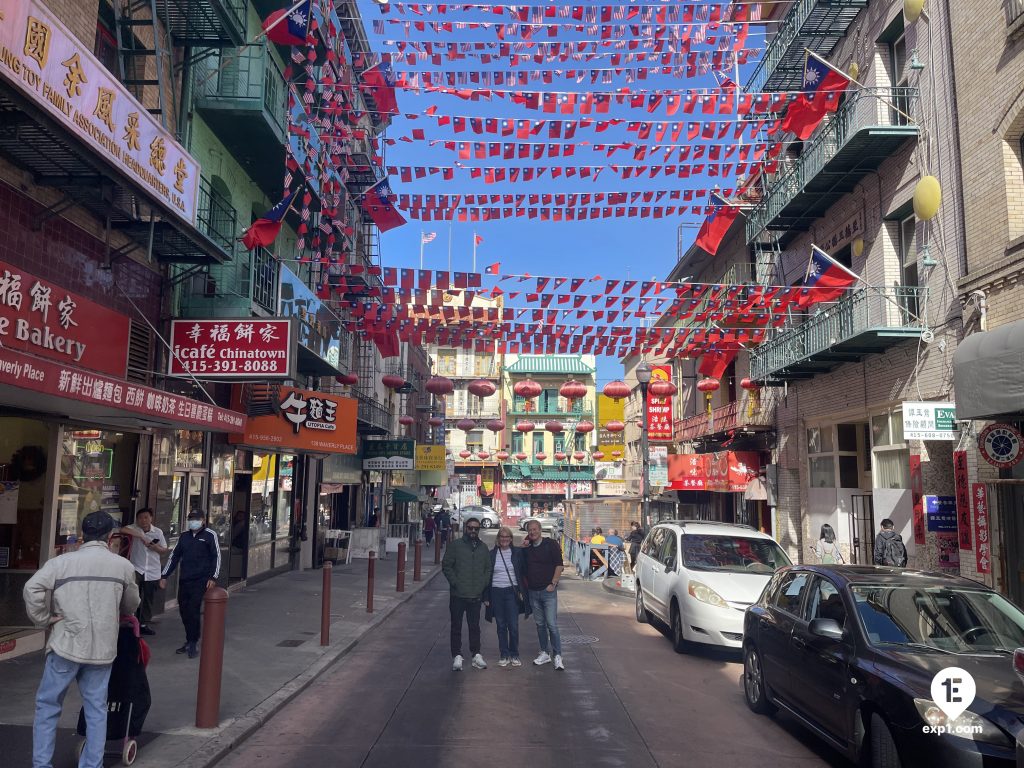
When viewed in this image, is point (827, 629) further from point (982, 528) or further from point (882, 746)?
point (982, 528)

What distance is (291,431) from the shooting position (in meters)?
16.1

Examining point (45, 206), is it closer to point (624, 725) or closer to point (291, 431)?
point (291, 431)

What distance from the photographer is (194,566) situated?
9.80 metres

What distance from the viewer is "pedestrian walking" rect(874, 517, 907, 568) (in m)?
12.9

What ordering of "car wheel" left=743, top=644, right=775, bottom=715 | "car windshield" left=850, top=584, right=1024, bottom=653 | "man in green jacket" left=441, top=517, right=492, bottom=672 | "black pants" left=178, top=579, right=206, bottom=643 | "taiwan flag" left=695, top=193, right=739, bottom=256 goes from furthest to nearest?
"taiwan flag" left=695, top=193, right=739, bottom=256, "black pants" left=178, top=579, right=206, bottom=643, "man in green jacket" left=441, top=517, right=492, bottom=672, "car wheel" left=743, top=644, right=775, bottom=715, "car windshield" left=850, top=584, right=1024, bottom=653

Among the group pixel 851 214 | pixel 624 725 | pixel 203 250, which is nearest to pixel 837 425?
pixel 851 214

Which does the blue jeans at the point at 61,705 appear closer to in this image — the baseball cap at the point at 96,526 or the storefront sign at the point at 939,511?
the baseball cap at the point at 96,526

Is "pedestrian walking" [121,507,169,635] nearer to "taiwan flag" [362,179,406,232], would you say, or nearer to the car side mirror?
"taiwan flag" [362,179,406,232]

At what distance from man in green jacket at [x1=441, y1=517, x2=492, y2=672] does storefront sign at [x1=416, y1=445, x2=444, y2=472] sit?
81.0 ft

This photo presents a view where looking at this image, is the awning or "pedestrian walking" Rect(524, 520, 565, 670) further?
the awning

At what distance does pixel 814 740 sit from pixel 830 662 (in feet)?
4.12

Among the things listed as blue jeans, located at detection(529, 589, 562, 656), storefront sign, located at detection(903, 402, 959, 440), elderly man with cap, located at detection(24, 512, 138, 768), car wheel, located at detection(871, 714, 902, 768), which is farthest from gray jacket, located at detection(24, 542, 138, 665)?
storefront sign, located at detection(903, 402, 959, 440)

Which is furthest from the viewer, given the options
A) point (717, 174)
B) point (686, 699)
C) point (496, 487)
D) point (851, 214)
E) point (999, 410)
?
point (496, 487)

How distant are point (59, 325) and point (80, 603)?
485cm
